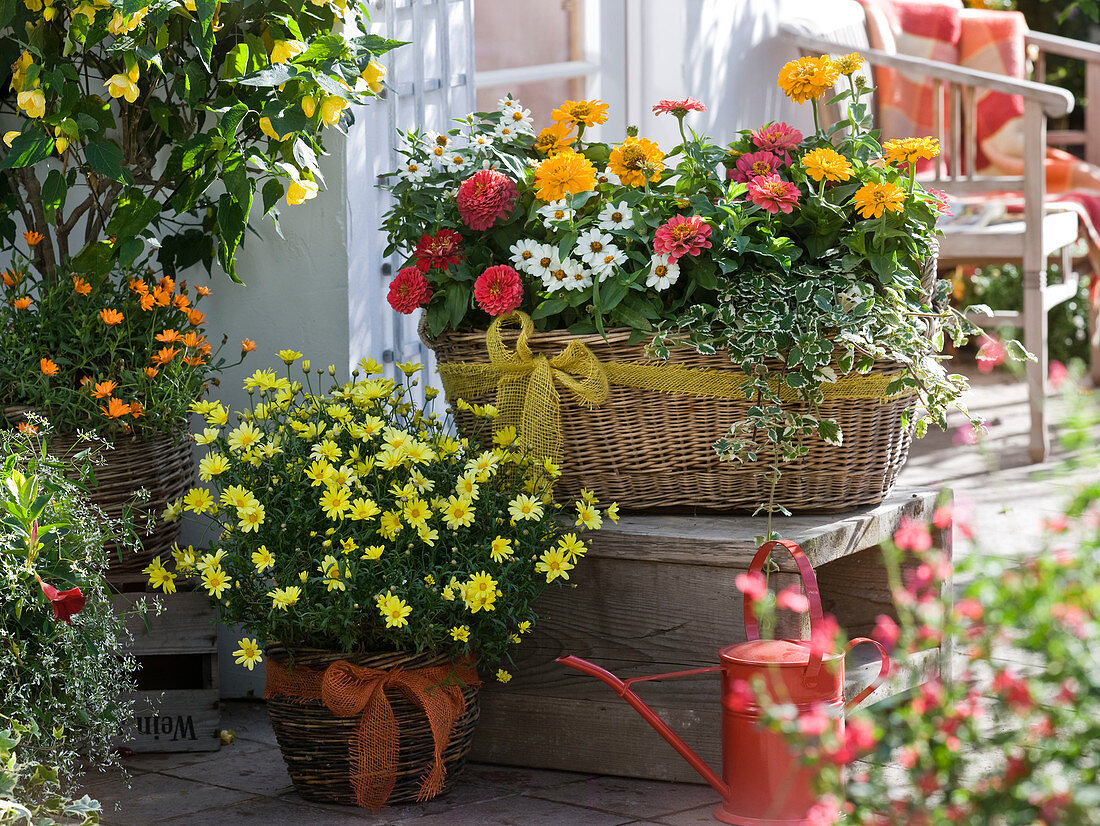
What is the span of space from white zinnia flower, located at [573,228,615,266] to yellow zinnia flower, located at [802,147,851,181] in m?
0.29

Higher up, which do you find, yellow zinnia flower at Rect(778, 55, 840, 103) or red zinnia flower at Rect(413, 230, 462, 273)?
yellow zinnia flower at Rect(778, 55, 840, 103)

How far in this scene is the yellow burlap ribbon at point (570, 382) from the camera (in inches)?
73.7

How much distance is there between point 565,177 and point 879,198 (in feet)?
1.41

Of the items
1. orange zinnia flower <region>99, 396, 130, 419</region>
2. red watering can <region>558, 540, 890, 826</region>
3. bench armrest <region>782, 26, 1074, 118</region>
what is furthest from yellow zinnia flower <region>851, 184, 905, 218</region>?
bench armrest <region>782, 26, 1074, 118</region>

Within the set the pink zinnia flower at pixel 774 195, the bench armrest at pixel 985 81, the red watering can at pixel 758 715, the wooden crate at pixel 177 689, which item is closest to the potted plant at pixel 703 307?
the pink zinnia flower at pixel 774 195

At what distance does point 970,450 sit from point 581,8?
1927 millimetres

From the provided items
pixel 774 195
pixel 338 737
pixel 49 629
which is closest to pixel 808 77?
pixel 774 195

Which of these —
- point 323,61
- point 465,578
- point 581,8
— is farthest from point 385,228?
point 581,8

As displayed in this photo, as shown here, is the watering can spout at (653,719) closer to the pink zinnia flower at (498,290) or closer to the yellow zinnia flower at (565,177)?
the pink zinnia flower at (498,290)

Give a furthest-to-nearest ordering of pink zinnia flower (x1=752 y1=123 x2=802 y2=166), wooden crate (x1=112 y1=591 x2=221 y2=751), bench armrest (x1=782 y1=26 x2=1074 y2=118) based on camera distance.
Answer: bench armrest (x1=782 y1=26 x2=1074 y2=118) → wooden crate (x1=112 y1=591 x2=221 y2=751) → pink zinnia flower (x1=752 y1=123 x2=802 y2=166)

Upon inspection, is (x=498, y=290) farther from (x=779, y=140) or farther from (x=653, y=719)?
(x=653, y=719)

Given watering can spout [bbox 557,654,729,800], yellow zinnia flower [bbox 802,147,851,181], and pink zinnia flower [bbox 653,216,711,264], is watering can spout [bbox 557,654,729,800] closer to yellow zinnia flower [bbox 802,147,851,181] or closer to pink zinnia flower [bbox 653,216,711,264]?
pink zinnia flower [bbox 653,216,711,264]

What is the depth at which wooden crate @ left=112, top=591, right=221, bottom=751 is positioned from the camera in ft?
6.66

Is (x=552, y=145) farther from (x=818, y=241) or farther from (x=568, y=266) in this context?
(x=818, y=241)
